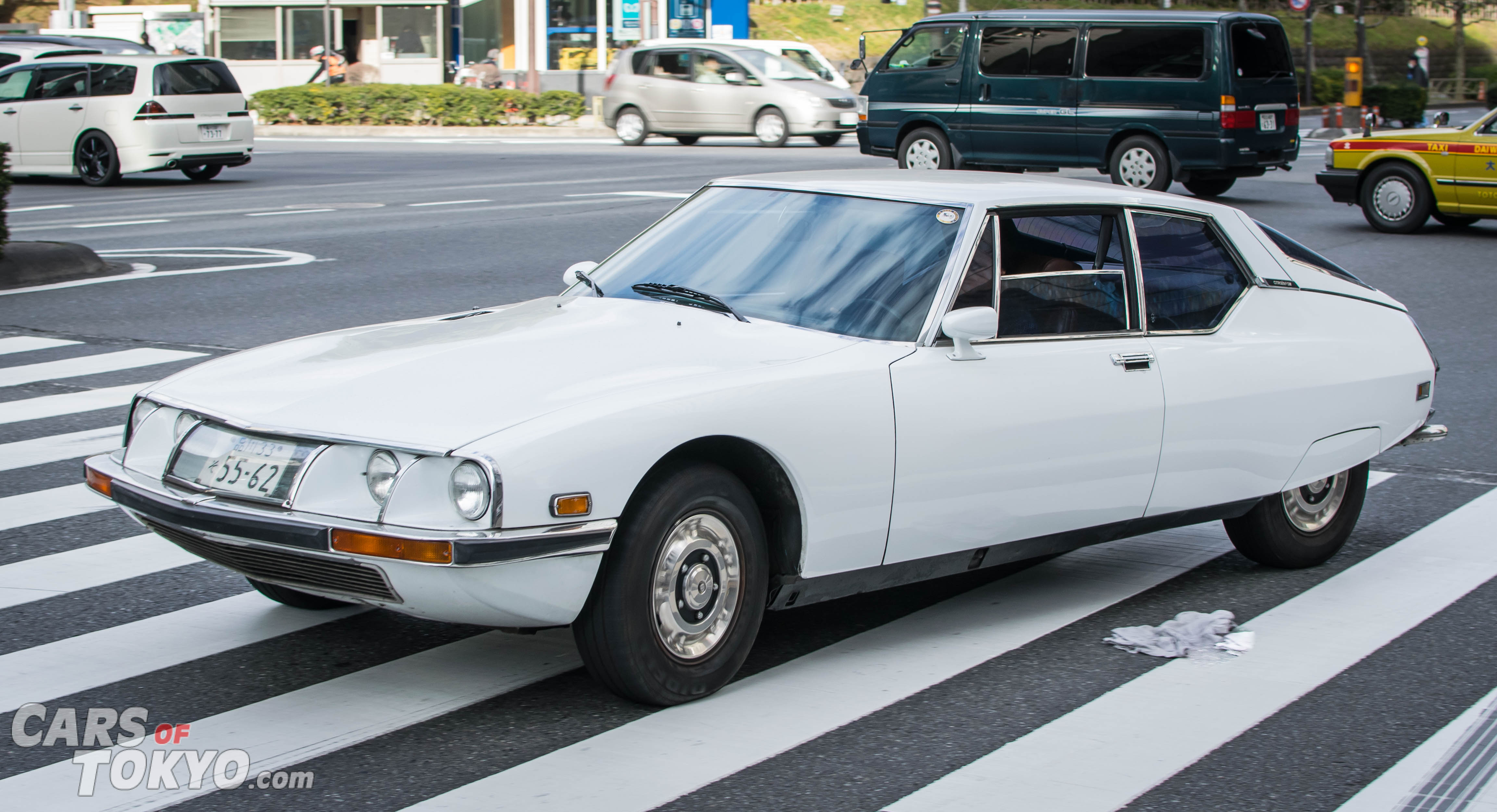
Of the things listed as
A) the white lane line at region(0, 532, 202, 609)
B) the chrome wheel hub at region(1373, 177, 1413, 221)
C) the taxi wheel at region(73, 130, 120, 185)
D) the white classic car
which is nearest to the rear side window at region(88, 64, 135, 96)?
the taxi wheel at region(73, 130, 120, 185)

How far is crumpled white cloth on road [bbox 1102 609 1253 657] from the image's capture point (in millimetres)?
4859

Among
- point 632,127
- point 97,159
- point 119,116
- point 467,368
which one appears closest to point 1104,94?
point 119,116

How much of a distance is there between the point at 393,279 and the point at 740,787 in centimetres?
988

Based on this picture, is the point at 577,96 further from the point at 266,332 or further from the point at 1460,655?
the point at 1460,655

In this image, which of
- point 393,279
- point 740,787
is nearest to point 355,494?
point 740,787

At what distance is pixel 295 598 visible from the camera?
502 centimetres

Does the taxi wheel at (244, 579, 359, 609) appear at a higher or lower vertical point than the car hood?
lower

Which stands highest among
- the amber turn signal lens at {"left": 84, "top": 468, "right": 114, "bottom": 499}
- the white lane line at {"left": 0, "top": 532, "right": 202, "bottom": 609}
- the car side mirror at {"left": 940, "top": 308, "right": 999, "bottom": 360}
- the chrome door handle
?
the car side mirror at {"left": 940, "top": 308, "right": 999, "bottom": 360}

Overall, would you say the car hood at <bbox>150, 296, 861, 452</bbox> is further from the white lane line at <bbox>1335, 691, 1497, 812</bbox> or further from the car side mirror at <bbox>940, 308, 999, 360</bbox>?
the white lane line at <bbox>1335, 691, 1497, 812</bbox>

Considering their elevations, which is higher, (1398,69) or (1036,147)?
(1398,69)

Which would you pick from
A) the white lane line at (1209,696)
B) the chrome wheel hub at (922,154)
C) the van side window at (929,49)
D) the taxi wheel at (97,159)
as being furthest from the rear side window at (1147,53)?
the white lane line at (1209,696)

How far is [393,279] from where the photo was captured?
42.8ft

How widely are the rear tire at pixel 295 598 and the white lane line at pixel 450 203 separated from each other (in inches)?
574

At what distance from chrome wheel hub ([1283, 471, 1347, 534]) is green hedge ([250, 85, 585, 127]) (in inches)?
1348
